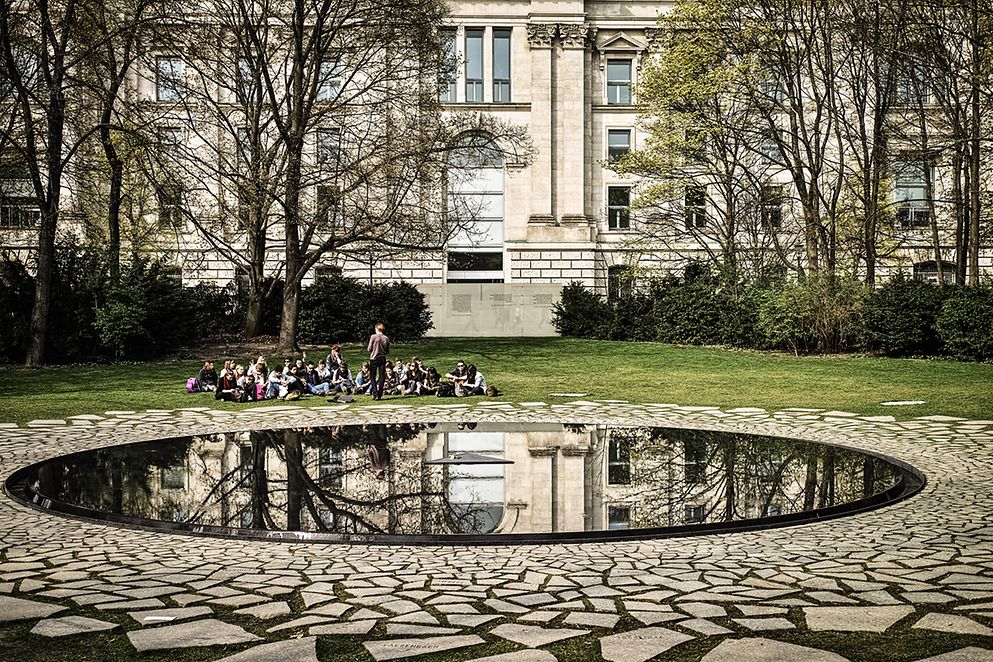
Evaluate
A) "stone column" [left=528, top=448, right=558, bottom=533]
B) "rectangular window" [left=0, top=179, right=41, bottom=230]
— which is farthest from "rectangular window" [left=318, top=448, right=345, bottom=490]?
"rectangular window" [left=0, top=179, right=41, bottom=230]

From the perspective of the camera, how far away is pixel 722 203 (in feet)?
182

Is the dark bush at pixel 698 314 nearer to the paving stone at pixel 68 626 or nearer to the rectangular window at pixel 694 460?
the rectangular window at pixel 694 460

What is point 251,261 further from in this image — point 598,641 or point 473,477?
point 598,641

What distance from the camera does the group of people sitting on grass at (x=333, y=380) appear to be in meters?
22.9

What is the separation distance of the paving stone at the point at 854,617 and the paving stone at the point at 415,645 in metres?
2.15

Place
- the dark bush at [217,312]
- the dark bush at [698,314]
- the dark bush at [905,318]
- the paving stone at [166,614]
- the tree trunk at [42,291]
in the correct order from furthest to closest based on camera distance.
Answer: the dark bush at [698,314] → the dark bush at [217,312] → the dark bush at [905,318] → the tree trunk at [42,291] → the paving stone at [166,614]

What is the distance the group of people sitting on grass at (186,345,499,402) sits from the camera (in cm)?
2286

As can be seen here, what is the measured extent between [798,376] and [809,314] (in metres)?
7.16

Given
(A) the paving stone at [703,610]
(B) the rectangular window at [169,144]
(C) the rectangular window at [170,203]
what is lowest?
(A) the paving stone at [703,610]

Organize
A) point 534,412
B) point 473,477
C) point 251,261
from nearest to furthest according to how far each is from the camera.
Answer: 1. point 473,477
2. point 534,412
3. point 251,261

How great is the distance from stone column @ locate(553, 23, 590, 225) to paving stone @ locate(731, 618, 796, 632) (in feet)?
160

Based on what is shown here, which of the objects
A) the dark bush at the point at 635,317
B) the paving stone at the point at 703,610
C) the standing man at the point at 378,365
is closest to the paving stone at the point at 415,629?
the paving stone at the point at 703,610

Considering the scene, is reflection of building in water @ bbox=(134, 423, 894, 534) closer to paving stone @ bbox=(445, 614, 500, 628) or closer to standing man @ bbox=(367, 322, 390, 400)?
paving stone @ bbox=(445, 614, 500, 628)

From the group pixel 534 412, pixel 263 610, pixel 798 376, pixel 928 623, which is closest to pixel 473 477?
pixel 263 610
